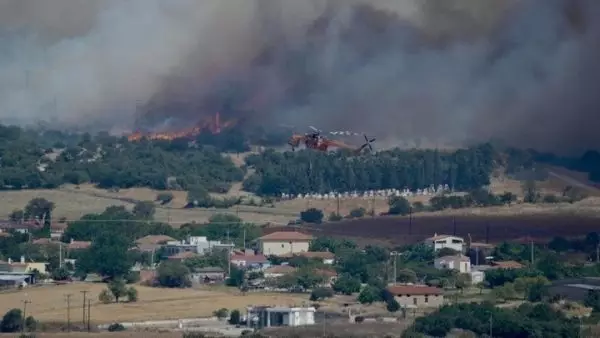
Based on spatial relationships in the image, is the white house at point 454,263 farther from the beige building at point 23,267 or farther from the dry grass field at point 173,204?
the beige building at point 23,267

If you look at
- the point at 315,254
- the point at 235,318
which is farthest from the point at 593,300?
the point at 315,254

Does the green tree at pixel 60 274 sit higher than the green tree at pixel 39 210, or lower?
lower

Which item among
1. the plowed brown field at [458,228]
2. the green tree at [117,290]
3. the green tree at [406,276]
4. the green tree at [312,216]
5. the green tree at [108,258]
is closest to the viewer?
the green tree at [117,290]

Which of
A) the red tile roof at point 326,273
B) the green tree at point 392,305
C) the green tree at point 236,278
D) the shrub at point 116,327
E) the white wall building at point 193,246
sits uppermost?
the white wall building at point 193,246

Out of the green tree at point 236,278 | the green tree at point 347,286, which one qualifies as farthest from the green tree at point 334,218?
the green tree at point 347,286

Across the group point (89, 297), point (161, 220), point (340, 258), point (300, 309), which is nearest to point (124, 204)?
point (161, 220)

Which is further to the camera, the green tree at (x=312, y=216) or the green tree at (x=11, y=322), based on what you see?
the green tree at (x=312, y=216)
